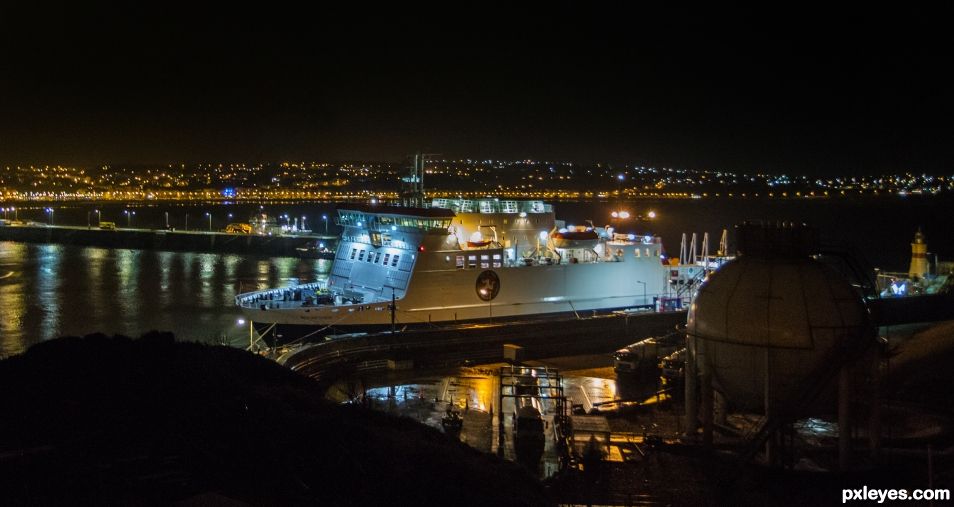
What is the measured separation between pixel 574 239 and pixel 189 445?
21.4 metres

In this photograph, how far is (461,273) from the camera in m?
25.4

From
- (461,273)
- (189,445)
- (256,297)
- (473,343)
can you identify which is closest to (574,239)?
(461,273)

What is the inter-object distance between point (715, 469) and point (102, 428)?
830cm

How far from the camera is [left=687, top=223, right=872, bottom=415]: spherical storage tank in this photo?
11.0 m

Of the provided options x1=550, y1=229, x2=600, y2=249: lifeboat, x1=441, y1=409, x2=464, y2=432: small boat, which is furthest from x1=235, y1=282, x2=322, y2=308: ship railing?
x1=441, y1=409, x2=464, y2=432: small boat

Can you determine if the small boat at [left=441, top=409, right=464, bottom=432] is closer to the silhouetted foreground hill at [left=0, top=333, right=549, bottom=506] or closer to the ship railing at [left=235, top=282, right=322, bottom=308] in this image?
the silhouetted foreground hill at [left=0, top=333, right=549, bottom=506]

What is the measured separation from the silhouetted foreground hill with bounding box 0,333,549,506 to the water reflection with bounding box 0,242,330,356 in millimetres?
15257

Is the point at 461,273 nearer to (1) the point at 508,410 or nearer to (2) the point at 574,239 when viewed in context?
(2) the point at 574,239

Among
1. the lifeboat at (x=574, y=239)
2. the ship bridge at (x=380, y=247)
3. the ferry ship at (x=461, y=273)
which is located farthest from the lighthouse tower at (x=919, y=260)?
the ship bridge at (x=380, y=247)

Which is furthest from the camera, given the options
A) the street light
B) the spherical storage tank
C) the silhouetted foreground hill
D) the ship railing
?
the street light

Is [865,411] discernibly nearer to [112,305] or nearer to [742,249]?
[742,249]

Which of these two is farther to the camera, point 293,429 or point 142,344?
point 142,344

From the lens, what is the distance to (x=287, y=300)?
25.9m

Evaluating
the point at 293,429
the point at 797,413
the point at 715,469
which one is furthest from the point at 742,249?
the point at 293,429
